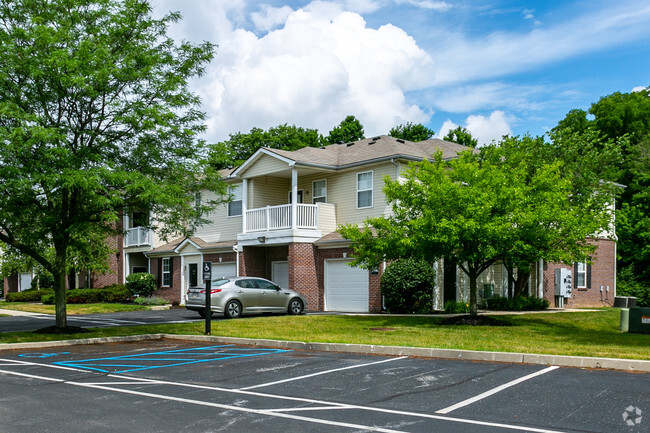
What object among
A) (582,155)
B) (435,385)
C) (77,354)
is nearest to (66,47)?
(77,354)

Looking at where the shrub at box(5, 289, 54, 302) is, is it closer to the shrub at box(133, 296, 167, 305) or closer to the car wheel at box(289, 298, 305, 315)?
the shrub at box(133, 296, 167, 305)

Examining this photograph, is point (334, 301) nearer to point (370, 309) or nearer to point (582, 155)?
point (370, 309)

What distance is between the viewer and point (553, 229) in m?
18.5

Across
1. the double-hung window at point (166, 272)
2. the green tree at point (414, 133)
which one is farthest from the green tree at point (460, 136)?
the double-hung window at point (166, 272)

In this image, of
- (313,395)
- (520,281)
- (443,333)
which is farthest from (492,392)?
(520,281)

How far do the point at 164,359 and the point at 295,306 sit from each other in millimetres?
11911

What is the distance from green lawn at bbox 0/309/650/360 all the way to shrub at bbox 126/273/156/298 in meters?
15.2

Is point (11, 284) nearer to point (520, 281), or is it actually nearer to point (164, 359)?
point (520, 281)

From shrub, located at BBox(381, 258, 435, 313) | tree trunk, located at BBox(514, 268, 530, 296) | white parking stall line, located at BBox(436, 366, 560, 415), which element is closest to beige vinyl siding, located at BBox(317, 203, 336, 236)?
shrub, located at BBox(381, 258, 435, 313)

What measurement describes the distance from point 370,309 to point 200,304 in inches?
269

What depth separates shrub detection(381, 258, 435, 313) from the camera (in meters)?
24.0

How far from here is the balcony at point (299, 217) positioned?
27.7 meters

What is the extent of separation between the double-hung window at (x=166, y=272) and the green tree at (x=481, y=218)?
18284 mm

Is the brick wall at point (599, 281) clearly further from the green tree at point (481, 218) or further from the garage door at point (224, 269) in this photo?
the garage door at point (224, 269)
